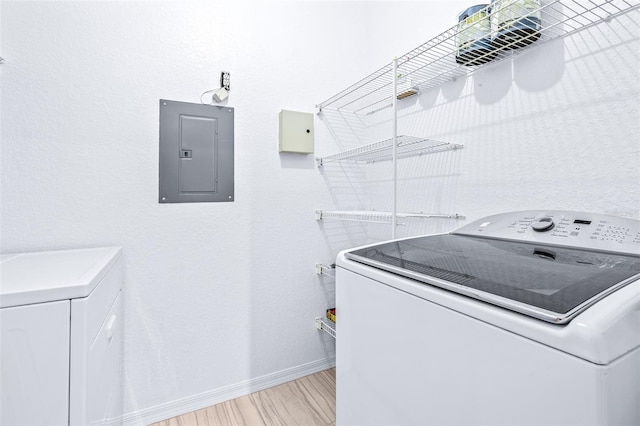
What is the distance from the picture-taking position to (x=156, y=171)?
147 cm

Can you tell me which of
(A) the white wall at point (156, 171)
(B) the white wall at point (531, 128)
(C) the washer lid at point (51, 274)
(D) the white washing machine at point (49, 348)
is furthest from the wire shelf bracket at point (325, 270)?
(D) the white washing machine at point (49, 348)

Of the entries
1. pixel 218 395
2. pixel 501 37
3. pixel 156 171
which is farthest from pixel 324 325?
pixel 501 37

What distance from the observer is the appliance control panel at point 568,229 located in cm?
76

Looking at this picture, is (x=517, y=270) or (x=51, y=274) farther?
(x=51, y=274)

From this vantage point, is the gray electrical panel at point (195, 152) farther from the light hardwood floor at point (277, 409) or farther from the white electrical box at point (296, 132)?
the light hardwood floor at point (277, 409)

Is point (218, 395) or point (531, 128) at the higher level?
point (531, 128)

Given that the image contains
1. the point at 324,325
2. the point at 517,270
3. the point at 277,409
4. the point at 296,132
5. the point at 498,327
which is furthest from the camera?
the point at 324,325

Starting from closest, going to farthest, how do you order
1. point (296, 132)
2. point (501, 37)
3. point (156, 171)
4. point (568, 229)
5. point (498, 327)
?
point (498, 327) < point (568, 229) < point (501, 37) < point (156, 171) < point (296, 132)

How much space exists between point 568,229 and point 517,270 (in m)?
0.39

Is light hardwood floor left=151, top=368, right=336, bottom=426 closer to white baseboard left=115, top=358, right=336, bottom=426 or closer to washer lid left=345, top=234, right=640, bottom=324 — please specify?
A: white baseboard left=115, top=358, right=336, bottom=426

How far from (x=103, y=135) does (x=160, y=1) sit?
2.41ft

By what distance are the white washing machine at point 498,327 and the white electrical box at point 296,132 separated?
3.23ft

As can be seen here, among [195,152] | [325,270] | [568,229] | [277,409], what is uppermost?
[195,152]

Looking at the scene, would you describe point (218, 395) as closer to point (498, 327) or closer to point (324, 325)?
point (324, 325)
